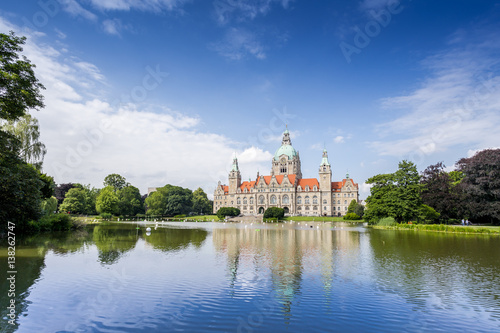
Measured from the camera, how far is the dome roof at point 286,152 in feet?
418

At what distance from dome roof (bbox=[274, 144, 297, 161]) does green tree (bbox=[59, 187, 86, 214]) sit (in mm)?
76515

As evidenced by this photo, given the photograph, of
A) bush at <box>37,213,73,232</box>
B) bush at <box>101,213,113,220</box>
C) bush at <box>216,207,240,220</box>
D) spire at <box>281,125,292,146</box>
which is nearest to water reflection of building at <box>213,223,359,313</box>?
bush at <box>37,213,73,232</box>

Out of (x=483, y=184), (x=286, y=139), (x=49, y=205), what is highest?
(x=286, y=139)

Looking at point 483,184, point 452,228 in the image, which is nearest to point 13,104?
point 452,228

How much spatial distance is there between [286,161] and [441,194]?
7642cm

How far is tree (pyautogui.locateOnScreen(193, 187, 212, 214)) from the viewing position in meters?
113

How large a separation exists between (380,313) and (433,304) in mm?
2312

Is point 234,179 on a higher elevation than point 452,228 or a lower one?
higher

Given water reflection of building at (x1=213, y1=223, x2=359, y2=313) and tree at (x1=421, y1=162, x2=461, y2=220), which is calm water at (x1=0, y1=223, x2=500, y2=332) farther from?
tree at (x1=421, y1=162, x2=461, y2=220)

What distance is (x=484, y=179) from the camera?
43.5m

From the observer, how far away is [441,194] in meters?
51.6

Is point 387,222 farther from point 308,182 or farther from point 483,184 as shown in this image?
point 308,182

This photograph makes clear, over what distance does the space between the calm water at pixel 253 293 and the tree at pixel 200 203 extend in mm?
94024

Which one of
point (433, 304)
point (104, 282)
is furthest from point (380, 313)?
point (104, 282)
